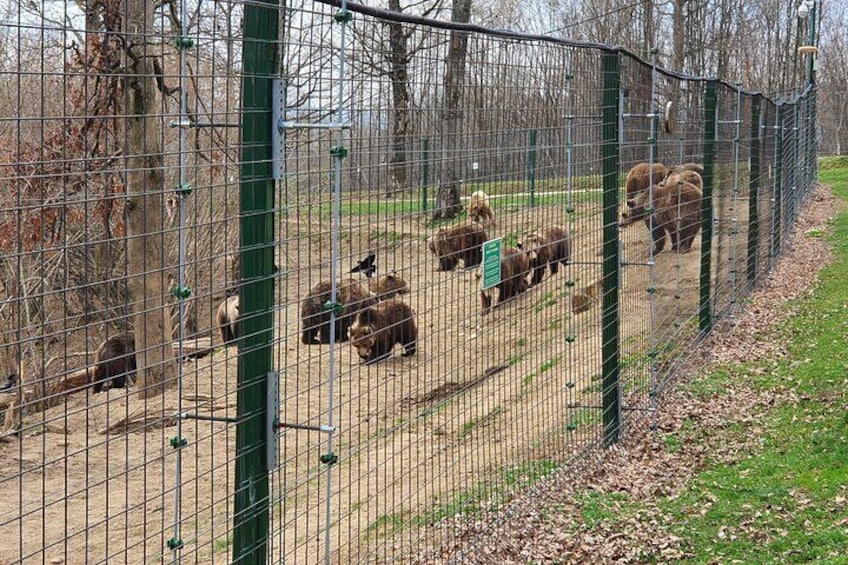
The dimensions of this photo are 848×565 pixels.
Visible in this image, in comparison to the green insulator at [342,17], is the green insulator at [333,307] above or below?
below

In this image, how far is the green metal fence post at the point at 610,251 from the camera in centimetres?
827

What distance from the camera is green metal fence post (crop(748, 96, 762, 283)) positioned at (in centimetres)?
1584

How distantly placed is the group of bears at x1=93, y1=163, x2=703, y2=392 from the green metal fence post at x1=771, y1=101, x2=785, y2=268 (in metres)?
6.07

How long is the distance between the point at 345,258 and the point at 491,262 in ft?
5.00

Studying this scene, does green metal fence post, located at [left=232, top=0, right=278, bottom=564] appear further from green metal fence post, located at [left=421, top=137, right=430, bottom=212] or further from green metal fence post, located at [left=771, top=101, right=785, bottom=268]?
green metal fence post, located at [left=771, top=101, right=785, bottom=268]

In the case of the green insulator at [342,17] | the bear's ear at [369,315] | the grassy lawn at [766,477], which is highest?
the green insulator at [342,17]

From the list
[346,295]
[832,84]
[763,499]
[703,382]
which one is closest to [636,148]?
[703,382]

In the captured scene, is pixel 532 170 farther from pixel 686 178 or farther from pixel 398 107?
pixel 686 178

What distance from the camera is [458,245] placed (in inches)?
268

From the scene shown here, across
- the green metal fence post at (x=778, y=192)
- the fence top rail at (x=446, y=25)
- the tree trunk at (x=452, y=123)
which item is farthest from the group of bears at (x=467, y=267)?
the green metal fence post at (x=778, y=192)

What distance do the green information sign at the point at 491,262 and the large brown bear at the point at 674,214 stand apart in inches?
138

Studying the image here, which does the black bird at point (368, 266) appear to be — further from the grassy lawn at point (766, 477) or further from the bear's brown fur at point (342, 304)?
the grassy lawn at point (766, 477)

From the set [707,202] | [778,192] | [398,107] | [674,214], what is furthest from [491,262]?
[778,192]

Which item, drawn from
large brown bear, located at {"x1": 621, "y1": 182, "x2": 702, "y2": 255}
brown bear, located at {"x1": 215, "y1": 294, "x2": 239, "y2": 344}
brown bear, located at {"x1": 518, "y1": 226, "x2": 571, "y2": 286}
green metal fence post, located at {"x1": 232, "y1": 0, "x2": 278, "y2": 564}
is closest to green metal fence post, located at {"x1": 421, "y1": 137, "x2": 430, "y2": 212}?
brown bear, located at {"x1": 215, "y1": 294, "x2": 239, "y2": 344}
